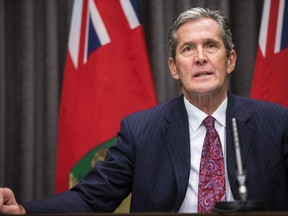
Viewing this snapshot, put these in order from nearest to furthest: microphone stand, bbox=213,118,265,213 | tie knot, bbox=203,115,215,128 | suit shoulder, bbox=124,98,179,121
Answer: microphone stand, bbox=213,118,265,213, tie knot, bbox=203,115,215,128, suit shoulder, bbox=124,98,179,121

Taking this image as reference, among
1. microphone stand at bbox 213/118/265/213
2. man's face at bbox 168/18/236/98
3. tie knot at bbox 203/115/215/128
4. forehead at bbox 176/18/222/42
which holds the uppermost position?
forehead at bbox 176/18/222/42

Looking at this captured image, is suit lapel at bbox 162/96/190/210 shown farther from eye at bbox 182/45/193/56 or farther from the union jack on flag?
the union jack on flag

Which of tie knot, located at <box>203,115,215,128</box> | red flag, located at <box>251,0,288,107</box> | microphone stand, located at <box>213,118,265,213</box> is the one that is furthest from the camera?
red flag, located at <box>251,0,288,107</box>

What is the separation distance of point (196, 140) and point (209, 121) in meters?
0.10

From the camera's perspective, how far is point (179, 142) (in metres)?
2.16

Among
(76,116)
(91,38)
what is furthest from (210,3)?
(76,116)

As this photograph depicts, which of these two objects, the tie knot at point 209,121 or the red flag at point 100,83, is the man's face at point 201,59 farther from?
the red flag at point 100,83

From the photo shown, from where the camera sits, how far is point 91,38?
3.14 meters

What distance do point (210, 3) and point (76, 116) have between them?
1.25m

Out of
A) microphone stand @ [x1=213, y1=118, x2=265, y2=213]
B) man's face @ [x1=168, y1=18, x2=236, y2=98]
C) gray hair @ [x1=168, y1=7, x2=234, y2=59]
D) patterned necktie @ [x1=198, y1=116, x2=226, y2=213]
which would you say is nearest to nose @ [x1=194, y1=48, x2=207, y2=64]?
man's face @ [x1=168, y1=18, x2=236, y2=98]

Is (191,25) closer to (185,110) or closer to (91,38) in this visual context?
(185,110)

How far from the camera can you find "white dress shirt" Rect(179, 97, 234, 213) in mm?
2045

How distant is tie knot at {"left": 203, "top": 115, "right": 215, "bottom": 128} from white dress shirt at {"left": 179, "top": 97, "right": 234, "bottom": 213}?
17 millimetres

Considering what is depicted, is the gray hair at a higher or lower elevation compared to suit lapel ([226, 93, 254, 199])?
higher
